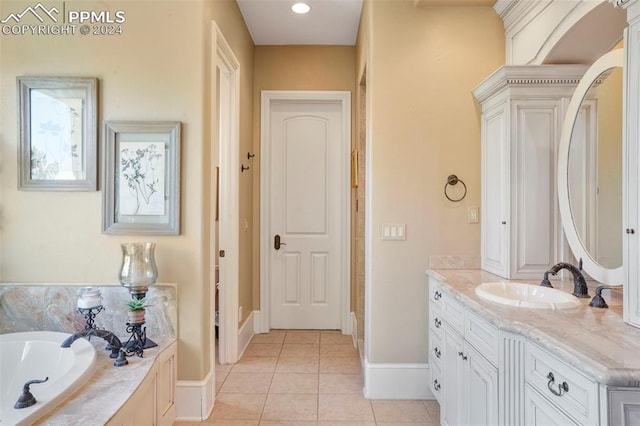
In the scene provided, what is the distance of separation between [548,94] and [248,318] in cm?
307

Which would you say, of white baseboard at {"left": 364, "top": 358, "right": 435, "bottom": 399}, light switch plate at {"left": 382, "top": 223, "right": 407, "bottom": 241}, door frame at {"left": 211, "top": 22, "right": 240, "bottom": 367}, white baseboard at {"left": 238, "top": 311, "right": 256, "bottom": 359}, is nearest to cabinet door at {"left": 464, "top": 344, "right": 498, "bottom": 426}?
white baseboard at {"left": 364, "top": 358, "right": 435, "bottom": 399}

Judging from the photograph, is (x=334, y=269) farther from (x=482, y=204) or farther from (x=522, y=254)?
(x=522, y=254)

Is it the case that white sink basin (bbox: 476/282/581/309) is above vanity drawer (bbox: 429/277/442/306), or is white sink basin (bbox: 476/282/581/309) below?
above

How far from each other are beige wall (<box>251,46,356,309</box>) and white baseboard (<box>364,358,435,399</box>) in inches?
64.9

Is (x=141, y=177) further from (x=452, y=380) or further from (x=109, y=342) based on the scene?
(x=452, y=380)

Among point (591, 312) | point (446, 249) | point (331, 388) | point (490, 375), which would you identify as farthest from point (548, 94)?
point (331, 388)

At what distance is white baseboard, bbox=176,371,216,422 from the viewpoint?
2.19m

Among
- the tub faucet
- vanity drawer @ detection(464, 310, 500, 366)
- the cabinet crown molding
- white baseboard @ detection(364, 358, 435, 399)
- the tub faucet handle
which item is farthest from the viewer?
white baseboard @ detection(364, 358, 435, 399)

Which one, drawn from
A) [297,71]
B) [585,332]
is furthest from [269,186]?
[585,332]

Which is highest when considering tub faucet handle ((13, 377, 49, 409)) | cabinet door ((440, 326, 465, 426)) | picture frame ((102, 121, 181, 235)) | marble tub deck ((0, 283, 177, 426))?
picture frame ((102, 121, 181, 235))

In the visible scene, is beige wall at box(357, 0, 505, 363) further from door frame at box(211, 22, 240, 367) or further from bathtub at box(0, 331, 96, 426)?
bathtub at box(0, 331, 96, 426)

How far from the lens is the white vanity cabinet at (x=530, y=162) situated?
2.09m

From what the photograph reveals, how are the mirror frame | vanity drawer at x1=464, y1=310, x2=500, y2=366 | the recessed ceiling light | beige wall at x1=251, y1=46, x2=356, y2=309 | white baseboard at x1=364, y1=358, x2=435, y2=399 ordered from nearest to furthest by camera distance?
vanity drawer at x1=464, y1=310, x2=500, y2=366, the mirror frame, white baseboard at x1=364, y1=358, x2=435, y2=399, the recessed ceiling light, beige wall at x1=251, y1=46, x2=356, y2=309

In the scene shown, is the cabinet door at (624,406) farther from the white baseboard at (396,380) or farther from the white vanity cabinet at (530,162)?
the white baseboard at (396,380)
